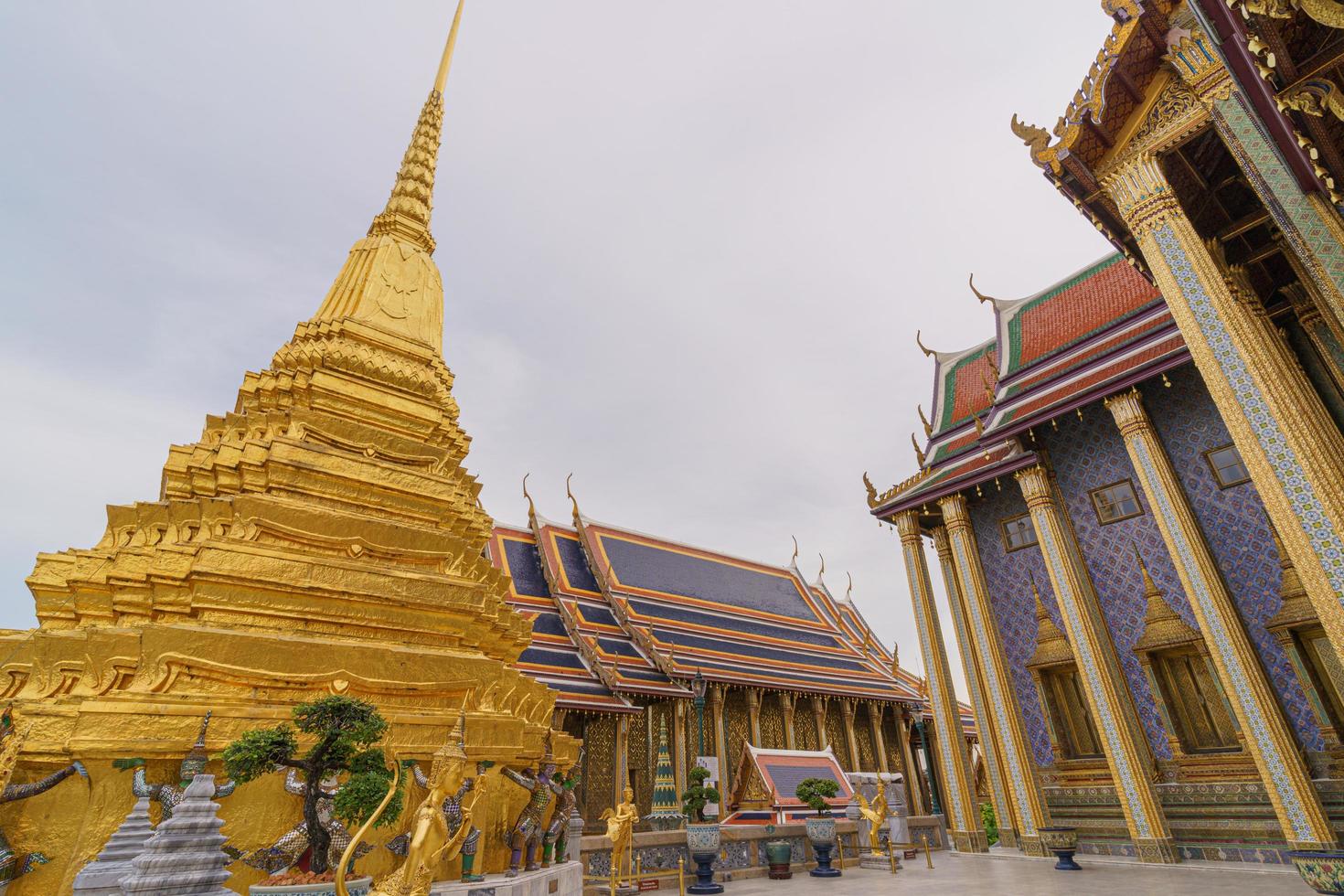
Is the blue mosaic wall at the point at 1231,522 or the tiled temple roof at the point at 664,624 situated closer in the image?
the blue mosaic wall at the point at 1231,522

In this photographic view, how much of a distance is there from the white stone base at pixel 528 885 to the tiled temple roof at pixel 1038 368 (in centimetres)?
922

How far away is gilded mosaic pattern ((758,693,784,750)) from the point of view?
16859 mm

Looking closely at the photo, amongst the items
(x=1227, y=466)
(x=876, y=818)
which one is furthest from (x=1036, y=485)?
(x=876, y=818)

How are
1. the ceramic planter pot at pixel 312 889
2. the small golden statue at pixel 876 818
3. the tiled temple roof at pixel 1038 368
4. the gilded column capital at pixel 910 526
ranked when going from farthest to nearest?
the gilded column capital at pixel 910 526, the small golden statue at pixel 876 818, the tiled temple roof at pixel 1038 368, the ceramic planter pot at pixel 312 889

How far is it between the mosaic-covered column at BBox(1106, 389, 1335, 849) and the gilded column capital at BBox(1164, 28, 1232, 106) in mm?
5625

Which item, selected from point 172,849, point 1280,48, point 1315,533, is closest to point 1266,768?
point 1315,533

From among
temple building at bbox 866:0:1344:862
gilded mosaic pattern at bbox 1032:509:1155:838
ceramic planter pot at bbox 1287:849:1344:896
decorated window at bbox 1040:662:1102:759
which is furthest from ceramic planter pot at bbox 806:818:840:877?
ceramic planter pot at bbox 1287:849:1344:896

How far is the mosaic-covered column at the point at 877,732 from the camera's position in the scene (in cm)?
1891

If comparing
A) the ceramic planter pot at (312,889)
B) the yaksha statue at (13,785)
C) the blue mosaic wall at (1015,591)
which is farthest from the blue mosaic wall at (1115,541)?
the yaksha statue at (13,785)

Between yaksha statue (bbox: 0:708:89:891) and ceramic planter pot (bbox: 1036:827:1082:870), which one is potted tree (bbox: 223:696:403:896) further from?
ceramic planter pot (bbox: 1036:827:1082:870)

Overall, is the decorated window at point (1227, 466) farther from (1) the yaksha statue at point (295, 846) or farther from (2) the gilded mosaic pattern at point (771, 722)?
(2) the gilded mosaic pattern at point (771, 722)

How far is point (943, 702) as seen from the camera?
11766mm

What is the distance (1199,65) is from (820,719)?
1646cm

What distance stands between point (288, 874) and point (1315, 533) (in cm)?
696
